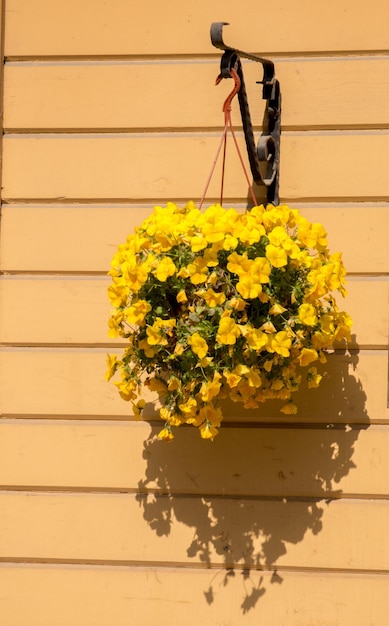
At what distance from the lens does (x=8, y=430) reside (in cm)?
260

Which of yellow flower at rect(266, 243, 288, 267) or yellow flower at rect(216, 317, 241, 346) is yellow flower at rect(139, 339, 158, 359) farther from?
yellow flower at rect(266, 243, 288, 267)

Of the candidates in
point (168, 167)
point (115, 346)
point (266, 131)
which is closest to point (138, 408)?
point (115, 346)

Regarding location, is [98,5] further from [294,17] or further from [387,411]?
[387,411]

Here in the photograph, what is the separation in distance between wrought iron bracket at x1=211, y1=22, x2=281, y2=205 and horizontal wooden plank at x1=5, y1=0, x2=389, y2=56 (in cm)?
16

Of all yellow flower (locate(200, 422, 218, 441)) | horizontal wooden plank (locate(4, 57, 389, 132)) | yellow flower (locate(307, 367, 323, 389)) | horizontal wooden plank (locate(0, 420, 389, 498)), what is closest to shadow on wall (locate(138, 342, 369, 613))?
horizontal wooden plank (locate(0, 420, 389, 498))

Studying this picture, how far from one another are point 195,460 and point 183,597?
36 centimetres

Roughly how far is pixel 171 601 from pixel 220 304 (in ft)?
2.85

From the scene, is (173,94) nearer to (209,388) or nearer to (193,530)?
(209,388)

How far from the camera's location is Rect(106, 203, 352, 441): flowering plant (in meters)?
2.13

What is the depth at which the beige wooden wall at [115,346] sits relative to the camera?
2492 mm

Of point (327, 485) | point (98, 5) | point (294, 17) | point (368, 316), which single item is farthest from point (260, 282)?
point (98, 5)

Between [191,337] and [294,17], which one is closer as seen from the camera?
[191,337]

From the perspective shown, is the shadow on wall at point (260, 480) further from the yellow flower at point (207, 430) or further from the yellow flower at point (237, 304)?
the yellow flower at point (237, 304)

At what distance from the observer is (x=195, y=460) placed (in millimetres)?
2533
